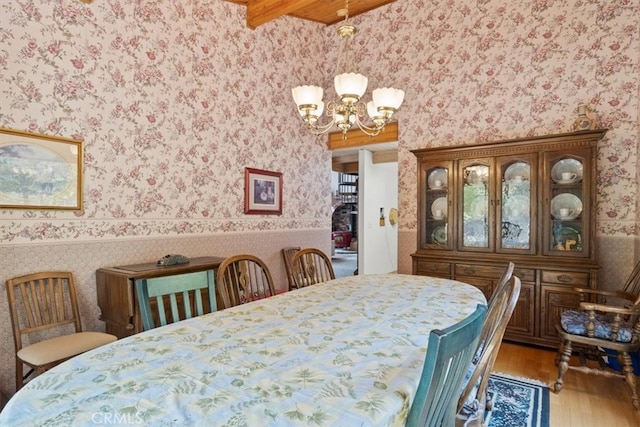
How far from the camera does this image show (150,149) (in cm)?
299

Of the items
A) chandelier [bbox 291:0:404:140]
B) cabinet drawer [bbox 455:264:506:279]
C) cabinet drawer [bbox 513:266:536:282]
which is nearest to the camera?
chandelier [bbox 291:0:404:140]

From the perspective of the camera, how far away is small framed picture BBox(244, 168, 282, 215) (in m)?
3.80

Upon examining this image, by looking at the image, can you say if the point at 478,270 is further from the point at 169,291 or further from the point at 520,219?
the point at 169,291

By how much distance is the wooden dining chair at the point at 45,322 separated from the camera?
2.04 m

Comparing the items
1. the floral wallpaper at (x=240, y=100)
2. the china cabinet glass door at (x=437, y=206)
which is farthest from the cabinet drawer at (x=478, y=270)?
the floral wallpaper at (x=240, y=100)

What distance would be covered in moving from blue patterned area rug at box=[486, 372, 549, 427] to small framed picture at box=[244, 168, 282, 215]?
263 centimetres

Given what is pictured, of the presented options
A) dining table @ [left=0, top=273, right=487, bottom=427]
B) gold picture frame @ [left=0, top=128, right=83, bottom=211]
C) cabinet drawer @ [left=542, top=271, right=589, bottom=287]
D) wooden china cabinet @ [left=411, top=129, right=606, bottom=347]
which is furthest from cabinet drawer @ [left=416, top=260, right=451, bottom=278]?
gold picture frame @ [left=0, top=128, right=83, bottom=211]

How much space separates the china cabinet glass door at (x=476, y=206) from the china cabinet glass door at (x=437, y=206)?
0.14 metres

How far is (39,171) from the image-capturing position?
2371 mm

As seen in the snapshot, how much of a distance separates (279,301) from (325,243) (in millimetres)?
2980

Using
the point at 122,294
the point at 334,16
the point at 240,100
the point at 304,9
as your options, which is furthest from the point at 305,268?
the point at 334,16

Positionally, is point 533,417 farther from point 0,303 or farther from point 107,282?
point 0,303

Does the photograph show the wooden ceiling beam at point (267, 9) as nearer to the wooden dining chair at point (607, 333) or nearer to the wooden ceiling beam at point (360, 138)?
the wooden ceiling beam at point (360, 138)

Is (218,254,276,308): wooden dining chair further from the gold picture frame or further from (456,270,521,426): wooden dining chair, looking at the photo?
the gold picture frame
